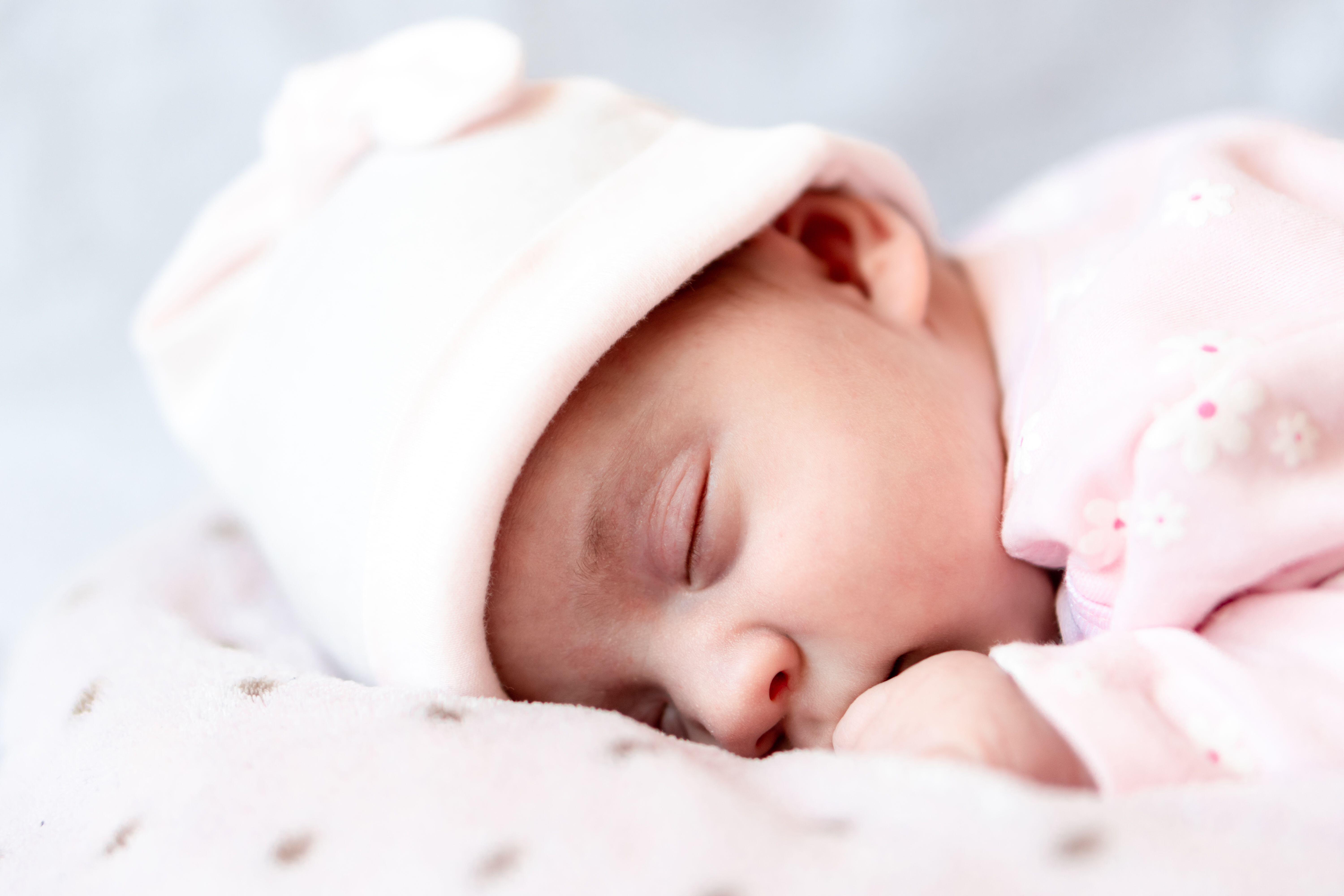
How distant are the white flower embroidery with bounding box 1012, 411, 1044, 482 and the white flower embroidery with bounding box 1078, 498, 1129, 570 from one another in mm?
67

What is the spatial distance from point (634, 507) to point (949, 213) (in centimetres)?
107

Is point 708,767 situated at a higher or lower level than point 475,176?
lower

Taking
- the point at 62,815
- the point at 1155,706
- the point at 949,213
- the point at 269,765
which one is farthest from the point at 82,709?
the point at 949,213

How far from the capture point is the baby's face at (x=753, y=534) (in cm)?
95

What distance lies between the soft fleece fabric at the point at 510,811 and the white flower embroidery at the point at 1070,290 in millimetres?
530

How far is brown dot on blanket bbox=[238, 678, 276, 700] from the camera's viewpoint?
940mm

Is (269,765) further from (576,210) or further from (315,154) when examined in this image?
(315,154)

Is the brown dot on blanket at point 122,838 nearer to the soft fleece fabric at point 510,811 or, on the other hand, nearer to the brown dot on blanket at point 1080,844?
the soft fleece fabric at point 510,811

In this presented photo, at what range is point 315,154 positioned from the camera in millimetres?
1313

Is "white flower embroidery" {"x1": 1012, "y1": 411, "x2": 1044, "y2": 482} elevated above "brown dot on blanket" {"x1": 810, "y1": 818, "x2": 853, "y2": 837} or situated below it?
above

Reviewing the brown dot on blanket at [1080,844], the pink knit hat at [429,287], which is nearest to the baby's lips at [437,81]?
the pink knit hat at [429,287]

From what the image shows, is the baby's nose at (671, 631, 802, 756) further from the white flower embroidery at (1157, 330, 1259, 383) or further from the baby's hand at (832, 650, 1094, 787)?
the white flower embroidery at (1157, 330, 1259, 383)

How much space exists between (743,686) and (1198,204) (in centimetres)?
57

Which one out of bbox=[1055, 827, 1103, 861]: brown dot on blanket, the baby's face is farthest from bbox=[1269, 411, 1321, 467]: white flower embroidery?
bbox=[1055, 827, 1103, 861]: brown dot on blanket
